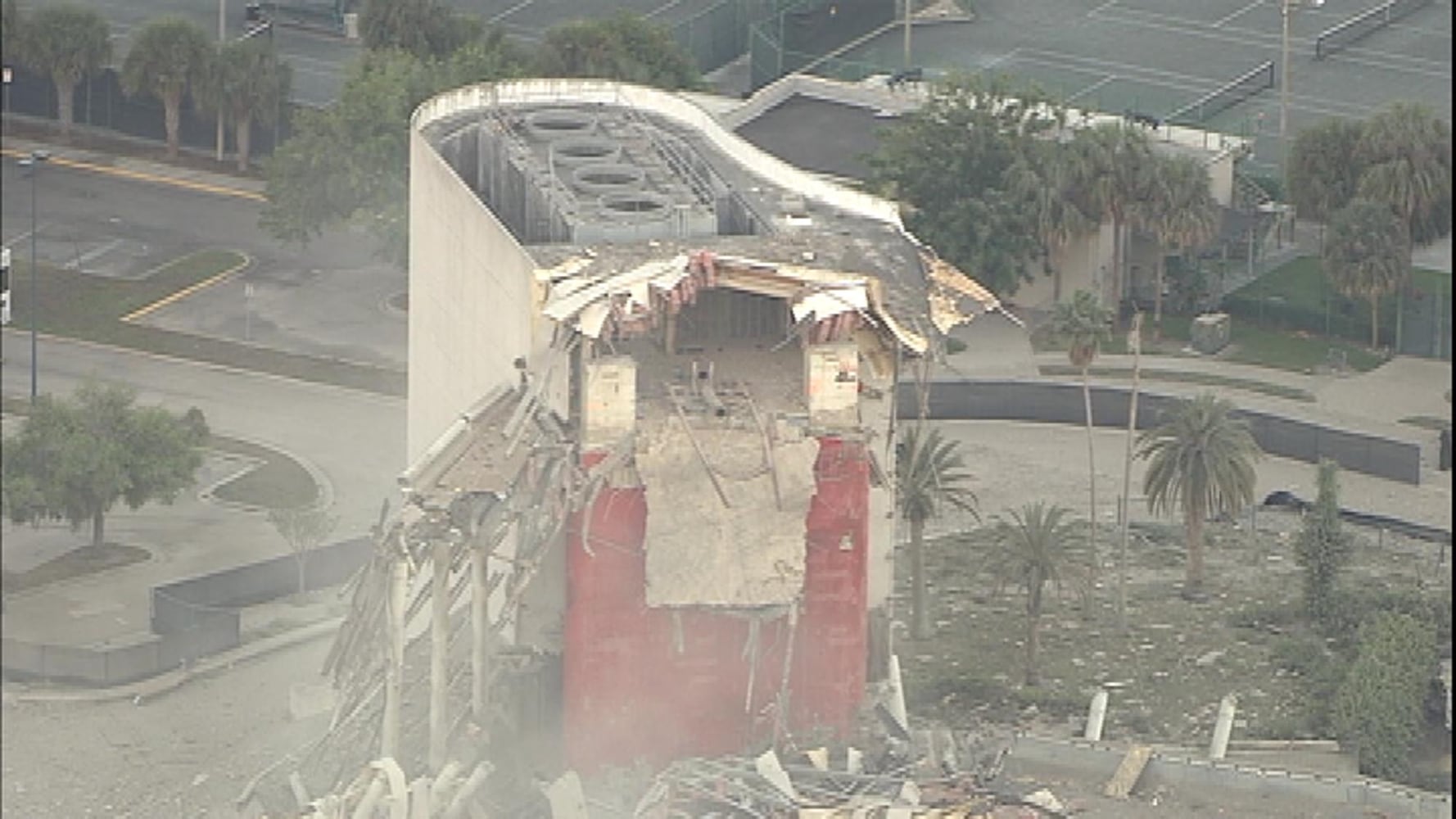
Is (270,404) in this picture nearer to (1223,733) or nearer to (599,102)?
(599,102)

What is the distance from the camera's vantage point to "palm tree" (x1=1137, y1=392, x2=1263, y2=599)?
327 feet

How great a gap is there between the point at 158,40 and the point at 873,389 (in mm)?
53176

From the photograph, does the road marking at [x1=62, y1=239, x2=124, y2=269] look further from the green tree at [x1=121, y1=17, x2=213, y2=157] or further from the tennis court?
the tennis court

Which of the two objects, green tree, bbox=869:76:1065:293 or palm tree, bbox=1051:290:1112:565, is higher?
green tree, bbox=869:76:1065:293

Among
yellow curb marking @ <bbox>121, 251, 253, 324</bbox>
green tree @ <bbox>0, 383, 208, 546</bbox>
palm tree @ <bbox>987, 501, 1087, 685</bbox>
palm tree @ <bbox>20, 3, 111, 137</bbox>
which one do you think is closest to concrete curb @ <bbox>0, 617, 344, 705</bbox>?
green tree @ <bbox>0, 383, 208, 546</bbox>

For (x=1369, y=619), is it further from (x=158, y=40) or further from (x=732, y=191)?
(x=158, y=40)

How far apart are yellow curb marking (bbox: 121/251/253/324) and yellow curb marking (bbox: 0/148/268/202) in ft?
16.9

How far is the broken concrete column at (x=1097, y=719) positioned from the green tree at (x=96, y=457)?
2034 centimetres

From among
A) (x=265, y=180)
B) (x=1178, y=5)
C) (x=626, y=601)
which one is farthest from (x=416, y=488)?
(x=1178, y=5)

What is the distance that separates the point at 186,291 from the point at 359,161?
17.6 feet

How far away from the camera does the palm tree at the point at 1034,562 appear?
318 feet

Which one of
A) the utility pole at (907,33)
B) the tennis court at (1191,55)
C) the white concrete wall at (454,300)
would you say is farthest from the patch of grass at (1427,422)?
the white concrete wall at (454,300)

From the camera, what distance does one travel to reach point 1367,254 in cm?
11781

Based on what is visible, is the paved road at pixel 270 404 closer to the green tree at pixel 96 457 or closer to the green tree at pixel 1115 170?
the green tree at pixel 96 457
